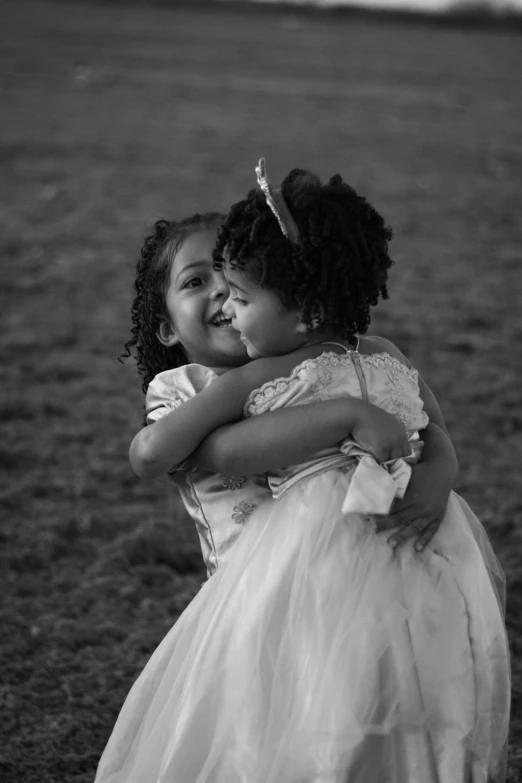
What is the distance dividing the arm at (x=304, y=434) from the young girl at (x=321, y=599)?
46mm

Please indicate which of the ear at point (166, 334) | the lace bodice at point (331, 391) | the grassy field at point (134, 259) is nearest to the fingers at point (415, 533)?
the lace bodice at point (331, 391)

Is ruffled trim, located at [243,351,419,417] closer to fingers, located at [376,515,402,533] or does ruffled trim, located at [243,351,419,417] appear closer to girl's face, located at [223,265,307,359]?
girl's face, located at [223,265,307,359]

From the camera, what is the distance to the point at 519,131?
12.3 meters

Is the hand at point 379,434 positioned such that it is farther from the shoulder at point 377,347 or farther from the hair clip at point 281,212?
the hair clip at point 281,212

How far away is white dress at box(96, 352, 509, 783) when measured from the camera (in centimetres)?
181

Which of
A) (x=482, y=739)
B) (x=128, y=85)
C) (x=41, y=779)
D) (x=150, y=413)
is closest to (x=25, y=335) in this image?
(x=41, y=779)

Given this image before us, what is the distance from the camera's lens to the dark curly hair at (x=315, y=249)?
69.6 inches

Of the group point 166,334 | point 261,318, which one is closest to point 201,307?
point 166,334

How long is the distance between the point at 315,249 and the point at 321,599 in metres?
0.61

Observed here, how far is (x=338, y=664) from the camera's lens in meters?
1.80

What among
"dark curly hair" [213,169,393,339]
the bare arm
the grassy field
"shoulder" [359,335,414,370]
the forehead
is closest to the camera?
"dark curly hair" [213,169,393,339]

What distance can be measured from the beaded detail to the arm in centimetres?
15

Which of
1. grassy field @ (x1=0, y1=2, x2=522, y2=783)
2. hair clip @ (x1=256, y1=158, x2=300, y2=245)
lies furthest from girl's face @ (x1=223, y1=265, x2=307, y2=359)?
grassy field @ (x1=0, y1=2, x2=522, y2=783)

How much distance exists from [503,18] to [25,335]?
61.4 ft
